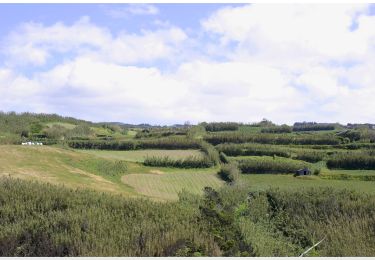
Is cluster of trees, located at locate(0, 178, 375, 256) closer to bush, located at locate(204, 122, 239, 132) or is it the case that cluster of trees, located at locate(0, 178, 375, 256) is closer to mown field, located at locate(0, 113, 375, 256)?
mown field, located at locate(0, 113, 375, 256)

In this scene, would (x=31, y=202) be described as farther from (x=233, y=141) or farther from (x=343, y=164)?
(x=233, y=141)

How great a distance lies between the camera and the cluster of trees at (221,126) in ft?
414

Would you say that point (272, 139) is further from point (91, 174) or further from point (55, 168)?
point (55, 168)

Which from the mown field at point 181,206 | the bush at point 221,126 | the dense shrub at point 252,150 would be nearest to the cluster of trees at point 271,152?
the dense shrub at point 252,150

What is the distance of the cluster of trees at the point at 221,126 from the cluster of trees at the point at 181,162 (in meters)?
60.4

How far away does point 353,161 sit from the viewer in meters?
66.1

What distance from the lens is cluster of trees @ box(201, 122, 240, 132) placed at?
414 ft

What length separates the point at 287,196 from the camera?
2678cm

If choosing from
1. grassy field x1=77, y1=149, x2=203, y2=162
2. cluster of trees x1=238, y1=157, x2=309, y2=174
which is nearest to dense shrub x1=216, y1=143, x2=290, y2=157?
grassy field x1=77, y1=149, x2=203, y2=162

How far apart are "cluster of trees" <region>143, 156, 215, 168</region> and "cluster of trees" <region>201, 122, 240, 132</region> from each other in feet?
198

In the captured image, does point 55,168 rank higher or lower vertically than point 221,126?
lower

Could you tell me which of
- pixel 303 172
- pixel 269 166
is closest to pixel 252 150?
pixel 269 166

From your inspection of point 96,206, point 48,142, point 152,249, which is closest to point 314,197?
point 96,206

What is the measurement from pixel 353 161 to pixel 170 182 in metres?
29.9
